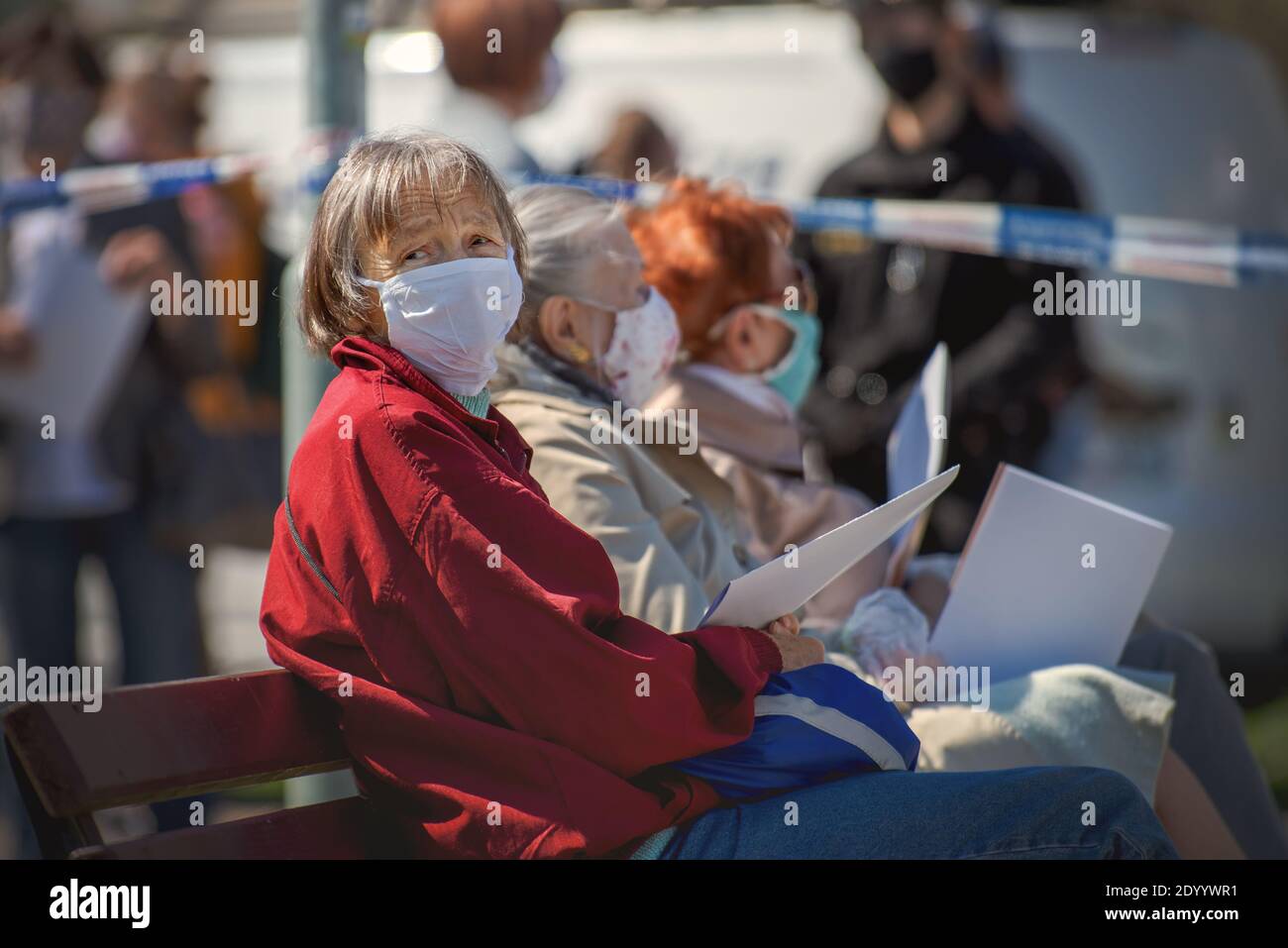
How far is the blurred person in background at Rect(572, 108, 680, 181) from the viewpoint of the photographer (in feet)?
18.2

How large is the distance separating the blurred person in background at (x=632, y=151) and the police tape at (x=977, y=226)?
2.98 feet

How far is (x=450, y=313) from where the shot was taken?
7.25 ft

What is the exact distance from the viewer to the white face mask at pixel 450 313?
2.21m

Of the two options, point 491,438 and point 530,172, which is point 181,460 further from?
point 491,438

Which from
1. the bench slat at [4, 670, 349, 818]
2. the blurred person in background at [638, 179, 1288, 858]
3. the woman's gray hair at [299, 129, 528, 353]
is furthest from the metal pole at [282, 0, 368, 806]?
the bench slat at [4, 670, 349, 818]

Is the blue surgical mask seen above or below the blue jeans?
above

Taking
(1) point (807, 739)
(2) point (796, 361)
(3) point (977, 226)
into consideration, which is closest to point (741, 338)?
(2) point (796, 361)

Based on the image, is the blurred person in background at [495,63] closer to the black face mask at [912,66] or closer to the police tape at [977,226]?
the police tape at [977,226]

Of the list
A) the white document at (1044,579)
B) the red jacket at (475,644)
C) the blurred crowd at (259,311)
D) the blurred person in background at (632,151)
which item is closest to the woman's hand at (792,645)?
the red jacket at (475,644)

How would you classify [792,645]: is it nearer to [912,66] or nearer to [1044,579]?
[1044,579]

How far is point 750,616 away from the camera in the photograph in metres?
2.26

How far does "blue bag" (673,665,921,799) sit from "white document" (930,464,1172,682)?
18.5 inches

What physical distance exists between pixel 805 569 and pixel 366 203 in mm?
744

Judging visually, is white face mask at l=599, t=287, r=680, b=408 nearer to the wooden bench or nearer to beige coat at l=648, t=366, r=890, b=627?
beige coat at l=648, t=366, r=890, b=627
